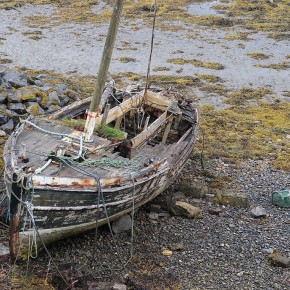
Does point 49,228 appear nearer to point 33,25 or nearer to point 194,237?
point 194,237

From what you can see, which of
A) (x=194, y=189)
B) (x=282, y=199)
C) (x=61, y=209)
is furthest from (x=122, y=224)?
(x=282, y=199)

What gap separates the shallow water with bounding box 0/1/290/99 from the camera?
88.5 feet

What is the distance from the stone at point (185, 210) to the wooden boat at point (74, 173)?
0.62 metres

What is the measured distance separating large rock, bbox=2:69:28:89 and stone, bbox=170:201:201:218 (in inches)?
309

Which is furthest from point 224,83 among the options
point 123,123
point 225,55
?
point 123,123

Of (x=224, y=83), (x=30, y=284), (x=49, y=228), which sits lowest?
(x=224, y=83)

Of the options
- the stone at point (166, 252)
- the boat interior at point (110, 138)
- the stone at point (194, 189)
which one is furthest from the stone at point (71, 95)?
the stone at point (166, 252)

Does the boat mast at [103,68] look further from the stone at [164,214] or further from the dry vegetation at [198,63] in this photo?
the dry vegetation at [198,63]

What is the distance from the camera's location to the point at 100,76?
11.5 m

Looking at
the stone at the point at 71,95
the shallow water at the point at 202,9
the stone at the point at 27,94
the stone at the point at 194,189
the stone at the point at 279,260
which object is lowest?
the shallow water at the point at 202,9

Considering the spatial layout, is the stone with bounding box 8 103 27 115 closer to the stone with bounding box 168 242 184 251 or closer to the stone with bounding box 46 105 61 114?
the stone with bounding box 46 105 61 114

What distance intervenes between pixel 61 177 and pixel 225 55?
74.6 ft

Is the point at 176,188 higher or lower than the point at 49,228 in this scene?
lower

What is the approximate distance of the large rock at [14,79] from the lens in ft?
58.1
